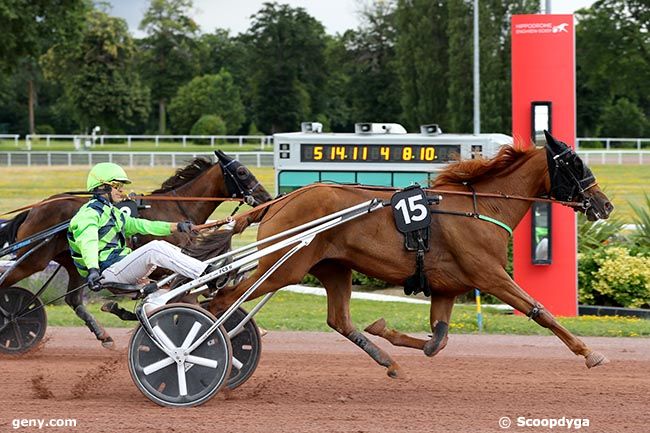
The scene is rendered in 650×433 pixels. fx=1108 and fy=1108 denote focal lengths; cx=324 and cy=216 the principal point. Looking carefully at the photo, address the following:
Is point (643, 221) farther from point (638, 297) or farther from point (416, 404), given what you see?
point (416, 404)

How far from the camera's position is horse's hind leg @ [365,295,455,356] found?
7309 mm

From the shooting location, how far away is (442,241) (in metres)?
7.25

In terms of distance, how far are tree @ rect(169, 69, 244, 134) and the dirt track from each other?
1698 inches

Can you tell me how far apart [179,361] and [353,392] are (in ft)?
4.39

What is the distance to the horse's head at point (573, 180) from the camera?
Result: 7488 mm

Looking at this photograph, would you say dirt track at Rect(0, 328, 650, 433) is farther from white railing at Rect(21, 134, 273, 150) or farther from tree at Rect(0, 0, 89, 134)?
white railing at Rect(21, 134, 273, 150)

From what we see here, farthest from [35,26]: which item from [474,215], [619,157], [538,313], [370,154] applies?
[538,313]

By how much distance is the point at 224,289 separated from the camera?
7305mm

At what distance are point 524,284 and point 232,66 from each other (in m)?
53.4

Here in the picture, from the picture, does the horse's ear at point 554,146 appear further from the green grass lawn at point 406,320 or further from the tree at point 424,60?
the tree at point 424,60

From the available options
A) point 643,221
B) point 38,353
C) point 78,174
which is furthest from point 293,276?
point 78,174

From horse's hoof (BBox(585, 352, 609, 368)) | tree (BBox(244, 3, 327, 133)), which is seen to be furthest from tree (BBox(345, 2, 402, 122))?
horse's hoof (BBox(585, 352, 609, 368))

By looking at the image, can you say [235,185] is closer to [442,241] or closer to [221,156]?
[221,156]

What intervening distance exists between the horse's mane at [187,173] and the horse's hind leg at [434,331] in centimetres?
297
